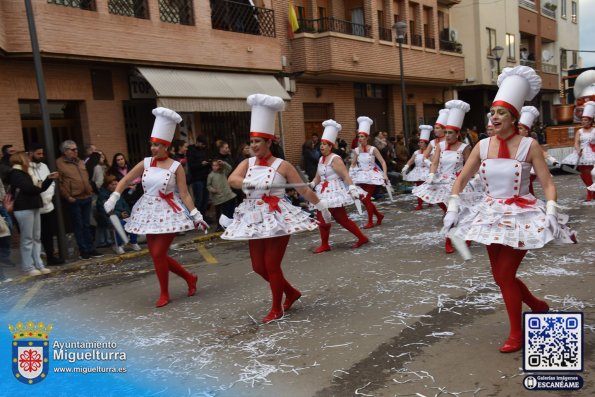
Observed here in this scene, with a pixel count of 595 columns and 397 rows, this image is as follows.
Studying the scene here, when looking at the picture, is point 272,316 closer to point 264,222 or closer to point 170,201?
point 264,222

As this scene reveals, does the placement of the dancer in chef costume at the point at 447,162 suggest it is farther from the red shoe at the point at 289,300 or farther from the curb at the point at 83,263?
the curb at the point at 83,263

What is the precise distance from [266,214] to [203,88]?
416 inches

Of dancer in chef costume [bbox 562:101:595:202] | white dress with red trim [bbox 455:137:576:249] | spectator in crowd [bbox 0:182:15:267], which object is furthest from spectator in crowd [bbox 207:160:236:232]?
white dress with red trim [bbox 455:137:576:249]

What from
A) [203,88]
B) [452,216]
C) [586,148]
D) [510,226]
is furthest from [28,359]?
[203,88]

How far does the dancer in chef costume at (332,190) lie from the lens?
362 inches

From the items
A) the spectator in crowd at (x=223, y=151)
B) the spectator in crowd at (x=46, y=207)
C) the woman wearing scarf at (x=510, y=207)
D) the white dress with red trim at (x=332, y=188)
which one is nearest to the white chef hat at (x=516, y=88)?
the woman wearing scarf at (x=510, y=207)

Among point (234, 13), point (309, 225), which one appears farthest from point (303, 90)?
point (309, 225)

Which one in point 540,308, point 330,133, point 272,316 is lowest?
point 272,316

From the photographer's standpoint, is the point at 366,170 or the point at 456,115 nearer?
the point at 456,115

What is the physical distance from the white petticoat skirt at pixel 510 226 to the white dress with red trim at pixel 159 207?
3402 millimetres

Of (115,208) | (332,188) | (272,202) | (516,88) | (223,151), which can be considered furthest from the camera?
(223,151)

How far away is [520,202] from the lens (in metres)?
4.62

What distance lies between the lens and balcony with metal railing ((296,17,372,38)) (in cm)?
1992

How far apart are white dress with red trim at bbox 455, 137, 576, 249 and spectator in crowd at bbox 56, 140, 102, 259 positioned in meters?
7.52
